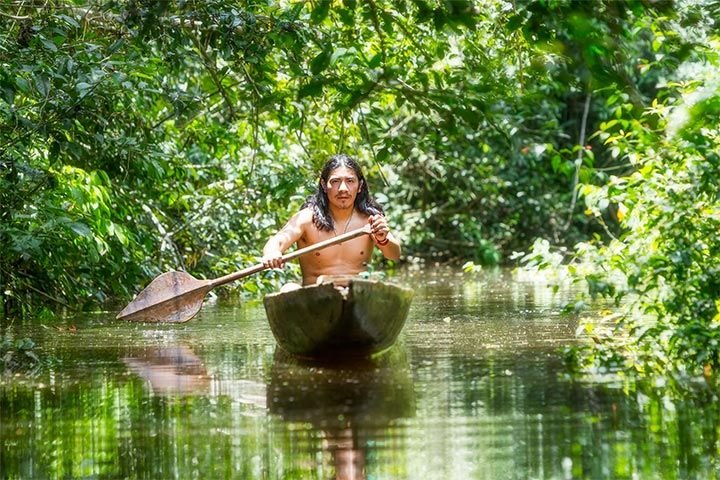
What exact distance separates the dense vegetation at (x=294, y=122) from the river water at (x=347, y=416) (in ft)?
2.52

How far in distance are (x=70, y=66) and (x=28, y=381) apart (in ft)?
6.60

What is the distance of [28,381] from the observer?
6023 millimetres

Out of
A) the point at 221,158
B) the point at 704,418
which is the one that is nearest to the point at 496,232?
the point at 221,158

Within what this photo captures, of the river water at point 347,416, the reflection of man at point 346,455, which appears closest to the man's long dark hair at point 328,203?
the river water at point 347,416

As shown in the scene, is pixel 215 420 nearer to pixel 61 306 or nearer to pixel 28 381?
pixel 28 381

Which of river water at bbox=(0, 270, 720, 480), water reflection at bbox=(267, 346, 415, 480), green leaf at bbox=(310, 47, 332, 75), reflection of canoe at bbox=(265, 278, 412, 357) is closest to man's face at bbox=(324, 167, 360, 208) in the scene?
river water at bbox=(0, 270, 720, 480)

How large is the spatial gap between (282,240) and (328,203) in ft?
1.46

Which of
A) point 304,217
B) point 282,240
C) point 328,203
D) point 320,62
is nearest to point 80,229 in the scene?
point 282,240

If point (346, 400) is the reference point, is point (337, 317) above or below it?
above

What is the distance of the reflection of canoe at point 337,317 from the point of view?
5969mm

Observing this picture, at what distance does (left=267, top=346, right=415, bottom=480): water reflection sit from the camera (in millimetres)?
4227

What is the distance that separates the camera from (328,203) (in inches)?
306

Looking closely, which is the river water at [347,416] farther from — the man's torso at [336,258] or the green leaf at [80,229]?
the green leaf at [80,229]

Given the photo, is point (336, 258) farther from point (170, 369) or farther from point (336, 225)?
point (170, 369)
